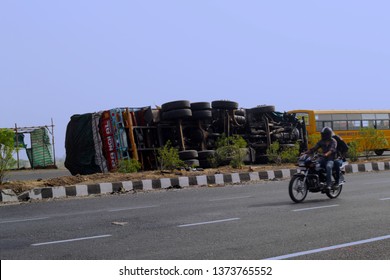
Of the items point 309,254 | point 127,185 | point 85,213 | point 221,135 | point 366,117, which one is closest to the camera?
point 309,254

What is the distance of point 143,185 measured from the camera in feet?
51.6

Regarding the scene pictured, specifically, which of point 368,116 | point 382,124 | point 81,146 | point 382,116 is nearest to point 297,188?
point 81,146

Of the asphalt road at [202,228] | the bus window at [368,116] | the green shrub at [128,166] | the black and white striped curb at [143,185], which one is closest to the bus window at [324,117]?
the bus window at [368,116]

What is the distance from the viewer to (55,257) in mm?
5988

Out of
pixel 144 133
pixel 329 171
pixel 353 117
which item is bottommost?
pixel 329 171

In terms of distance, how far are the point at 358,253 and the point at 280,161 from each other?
54.1 ft

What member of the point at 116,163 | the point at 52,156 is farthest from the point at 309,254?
the point at 52,156

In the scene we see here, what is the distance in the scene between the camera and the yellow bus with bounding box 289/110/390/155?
33219 millimetres

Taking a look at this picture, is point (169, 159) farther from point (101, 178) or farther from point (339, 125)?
point (339, 125)

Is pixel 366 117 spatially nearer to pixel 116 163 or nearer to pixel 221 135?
pixel 221 135

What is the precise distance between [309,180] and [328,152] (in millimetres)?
763

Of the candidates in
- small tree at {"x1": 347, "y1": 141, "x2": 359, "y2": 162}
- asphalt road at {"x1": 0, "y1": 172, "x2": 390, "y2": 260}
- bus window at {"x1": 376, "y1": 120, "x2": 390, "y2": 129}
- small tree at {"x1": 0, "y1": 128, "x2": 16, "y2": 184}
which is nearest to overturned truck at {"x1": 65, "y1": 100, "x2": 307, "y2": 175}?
small tree at {"x1": 0, "y1": 128, "x2": 16, "y2": 184}

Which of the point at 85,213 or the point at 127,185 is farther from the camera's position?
the point at 127,185

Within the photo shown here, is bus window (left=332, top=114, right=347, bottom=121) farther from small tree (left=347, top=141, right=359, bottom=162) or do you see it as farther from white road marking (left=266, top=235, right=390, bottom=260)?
white road marking (left=266, top=235, right=390, bottom=260)
